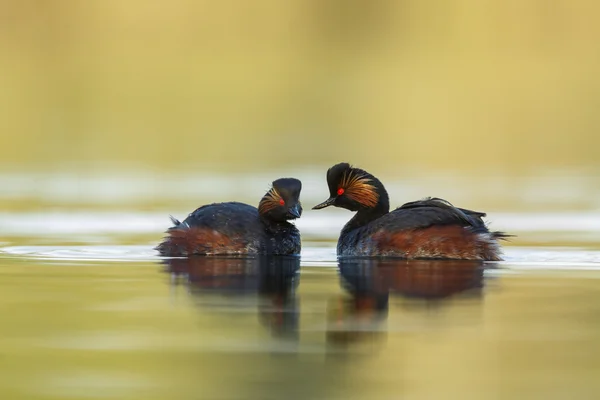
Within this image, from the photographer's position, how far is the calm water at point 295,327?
7.89 meters

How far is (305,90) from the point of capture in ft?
156

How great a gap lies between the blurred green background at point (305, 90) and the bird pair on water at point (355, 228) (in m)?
5.89

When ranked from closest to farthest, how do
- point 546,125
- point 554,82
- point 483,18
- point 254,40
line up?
point 546,125
point 554,82
point 254,40
point 483,18

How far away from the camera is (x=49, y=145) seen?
33.1 meters

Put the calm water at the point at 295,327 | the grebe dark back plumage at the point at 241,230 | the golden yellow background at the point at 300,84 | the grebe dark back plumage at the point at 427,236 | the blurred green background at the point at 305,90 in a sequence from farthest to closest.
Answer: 1. the golden yellow background at the point at 300,84
2. the blurred green background at the point at 305,90
3. the grebe dark back plumage at the point at 241,230
4. the grebe dark back plumage at the point at 427,236
5. the calm water at the point at 295,327

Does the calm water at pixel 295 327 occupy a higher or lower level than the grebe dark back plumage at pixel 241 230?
lower

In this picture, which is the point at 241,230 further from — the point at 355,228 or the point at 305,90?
the point at 305,90

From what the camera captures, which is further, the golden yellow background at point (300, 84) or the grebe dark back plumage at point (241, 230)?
the golden yellow background at point (300, 84)

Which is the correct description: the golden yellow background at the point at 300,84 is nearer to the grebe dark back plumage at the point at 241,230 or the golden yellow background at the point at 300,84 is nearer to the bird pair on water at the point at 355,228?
the bird pair on water at the point at 355,228

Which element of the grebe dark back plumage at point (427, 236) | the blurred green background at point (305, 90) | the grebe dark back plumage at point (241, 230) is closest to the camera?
the grebe dark back plumage at point (427, 236)

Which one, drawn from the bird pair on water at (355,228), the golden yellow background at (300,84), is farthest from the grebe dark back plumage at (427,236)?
the golden yellow background at (300,84)

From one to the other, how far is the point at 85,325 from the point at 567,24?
53.8m

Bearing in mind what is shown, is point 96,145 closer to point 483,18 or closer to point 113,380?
point 113,380

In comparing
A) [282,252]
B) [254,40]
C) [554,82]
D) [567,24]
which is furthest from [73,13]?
[282,252]
